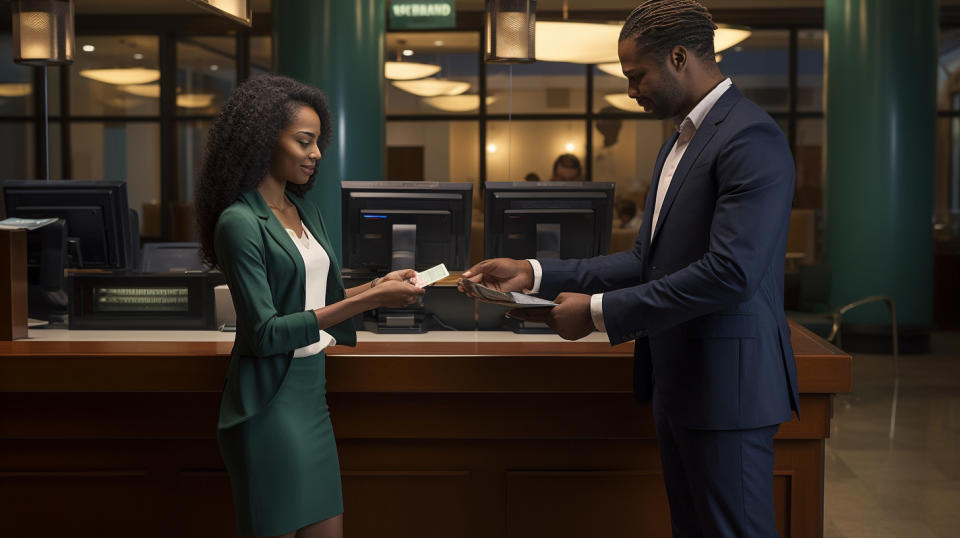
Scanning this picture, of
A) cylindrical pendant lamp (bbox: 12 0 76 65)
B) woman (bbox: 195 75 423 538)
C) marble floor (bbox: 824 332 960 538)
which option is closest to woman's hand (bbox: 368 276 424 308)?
woman (bbox: 195 75 423 538)

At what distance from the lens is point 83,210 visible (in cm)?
407

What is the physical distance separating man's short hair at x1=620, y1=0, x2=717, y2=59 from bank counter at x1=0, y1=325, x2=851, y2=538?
111 centimetres

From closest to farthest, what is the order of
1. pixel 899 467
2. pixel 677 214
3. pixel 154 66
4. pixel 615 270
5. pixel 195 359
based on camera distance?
pixel 677 214, pixel 615 270, pixel 195 359, pixel 899 467, pixel 154 66

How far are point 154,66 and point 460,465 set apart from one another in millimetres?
10858

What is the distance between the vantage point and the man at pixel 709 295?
2.13 meters

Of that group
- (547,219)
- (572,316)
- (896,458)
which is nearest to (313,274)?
→ (572,316)

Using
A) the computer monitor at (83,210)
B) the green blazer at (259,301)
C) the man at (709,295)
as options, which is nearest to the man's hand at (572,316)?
the man at (709,295)

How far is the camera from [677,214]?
2.28 meters

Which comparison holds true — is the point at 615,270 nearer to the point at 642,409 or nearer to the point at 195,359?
the point at 642,409

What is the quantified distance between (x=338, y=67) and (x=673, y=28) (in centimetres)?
509

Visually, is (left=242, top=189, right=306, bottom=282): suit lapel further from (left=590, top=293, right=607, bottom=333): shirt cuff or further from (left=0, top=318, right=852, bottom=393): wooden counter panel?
(left=590, top=293, right=607, bottom=333): shirt cuff

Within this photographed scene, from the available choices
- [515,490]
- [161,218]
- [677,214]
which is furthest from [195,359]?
[161,218]

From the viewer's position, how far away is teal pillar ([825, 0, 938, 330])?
29.7 feet

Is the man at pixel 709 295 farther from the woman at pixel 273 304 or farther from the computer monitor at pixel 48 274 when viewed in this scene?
the computer monitor at pixel 48 274
